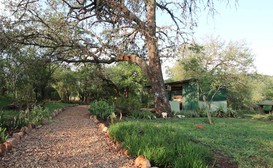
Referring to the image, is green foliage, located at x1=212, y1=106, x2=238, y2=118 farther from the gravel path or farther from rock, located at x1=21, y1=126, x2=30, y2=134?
rock, located at x1=21, y1=126, x2=30, y2=134

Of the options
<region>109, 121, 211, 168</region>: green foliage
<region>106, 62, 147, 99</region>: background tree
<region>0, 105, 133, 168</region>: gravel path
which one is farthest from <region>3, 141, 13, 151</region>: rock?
<region>106, 62, 147, 99</region>: background tree

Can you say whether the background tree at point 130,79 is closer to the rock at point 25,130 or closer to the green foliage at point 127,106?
the green foliage at point 127,106

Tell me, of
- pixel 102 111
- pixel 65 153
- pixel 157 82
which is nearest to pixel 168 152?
pixel 65 153

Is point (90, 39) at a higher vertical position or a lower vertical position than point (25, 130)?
higher

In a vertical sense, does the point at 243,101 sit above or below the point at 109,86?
below

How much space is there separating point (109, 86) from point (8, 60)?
1014 cm

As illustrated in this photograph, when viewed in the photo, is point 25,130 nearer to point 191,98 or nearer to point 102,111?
point 102,111

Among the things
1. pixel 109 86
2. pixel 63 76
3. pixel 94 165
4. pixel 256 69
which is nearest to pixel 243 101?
pixel 256 69

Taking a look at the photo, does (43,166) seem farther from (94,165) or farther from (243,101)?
(243,101)

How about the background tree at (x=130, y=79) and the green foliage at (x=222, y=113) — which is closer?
the green foliage at (x=222, y=113)

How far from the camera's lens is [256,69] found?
72.7 ft

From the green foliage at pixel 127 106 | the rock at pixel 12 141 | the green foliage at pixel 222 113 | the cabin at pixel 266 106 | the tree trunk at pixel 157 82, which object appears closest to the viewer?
the rock at pixel 12 141

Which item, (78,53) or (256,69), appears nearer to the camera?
(78,53)

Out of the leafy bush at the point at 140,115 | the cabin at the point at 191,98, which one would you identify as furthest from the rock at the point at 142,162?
the cabin at the point at 191,98
